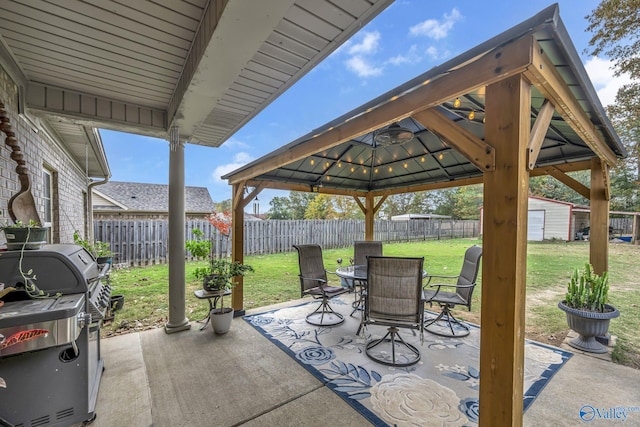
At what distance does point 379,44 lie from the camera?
1731 centimetres

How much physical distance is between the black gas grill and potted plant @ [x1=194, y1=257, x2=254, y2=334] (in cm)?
163

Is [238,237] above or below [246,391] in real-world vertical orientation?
above

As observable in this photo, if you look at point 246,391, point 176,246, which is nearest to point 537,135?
point 246,391

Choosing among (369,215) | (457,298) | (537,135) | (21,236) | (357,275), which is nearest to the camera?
(537,135)

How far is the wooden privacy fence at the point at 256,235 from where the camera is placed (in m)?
7.97

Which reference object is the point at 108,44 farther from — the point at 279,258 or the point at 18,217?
the point at 279,258

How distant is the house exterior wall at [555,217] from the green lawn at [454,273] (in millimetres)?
4464

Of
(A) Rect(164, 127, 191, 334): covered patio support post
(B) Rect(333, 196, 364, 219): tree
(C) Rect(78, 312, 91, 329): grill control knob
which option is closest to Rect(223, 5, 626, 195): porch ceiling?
(A) Rect(164, 127, 191, 334): covered patio support post

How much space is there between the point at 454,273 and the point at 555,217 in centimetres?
1178

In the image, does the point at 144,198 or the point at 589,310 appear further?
the point at 144,198

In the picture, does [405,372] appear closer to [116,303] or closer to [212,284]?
[212,284]

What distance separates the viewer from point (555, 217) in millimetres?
14227

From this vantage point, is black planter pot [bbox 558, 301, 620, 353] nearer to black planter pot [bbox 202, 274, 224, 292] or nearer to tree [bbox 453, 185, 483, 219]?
black planter pot [bbox 202, 274, 224, 292]

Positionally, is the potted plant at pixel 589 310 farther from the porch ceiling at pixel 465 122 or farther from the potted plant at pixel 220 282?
the potted plant at pixel 220 282
